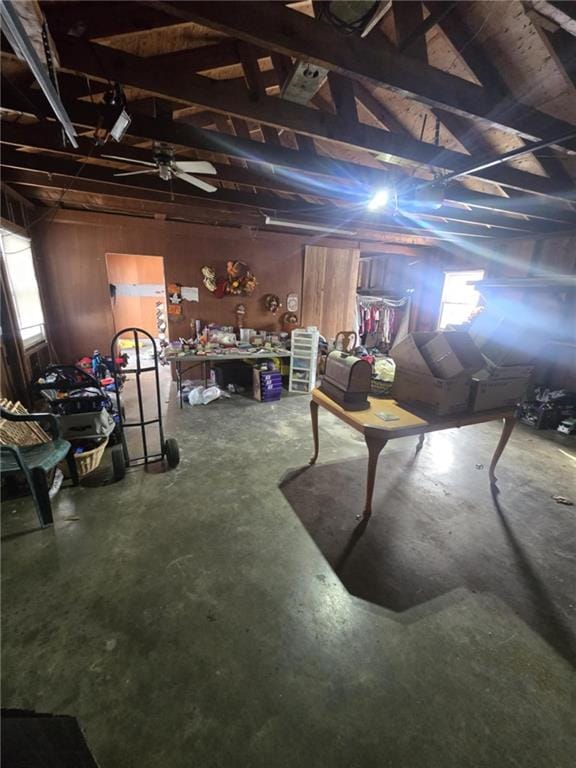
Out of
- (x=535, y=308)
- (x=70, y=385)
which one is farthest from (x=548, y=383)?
(x=70, y=385)

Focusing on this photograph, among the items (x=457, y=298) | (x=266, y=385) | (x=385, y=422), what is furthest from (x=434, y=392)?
(x=457, y=298)

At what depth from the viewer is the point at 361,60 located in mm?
1491

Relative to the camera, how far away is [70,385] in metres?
3.14

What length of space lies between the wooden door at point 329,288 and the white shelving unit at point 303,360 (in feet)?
3.77

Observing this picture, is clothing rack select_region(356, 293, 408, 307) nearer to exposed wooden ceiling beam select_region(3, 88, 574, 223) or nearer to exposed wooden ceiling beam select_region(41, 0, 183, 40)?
exposed wooden ceiling beam select_region(3, 88, 574, 223)

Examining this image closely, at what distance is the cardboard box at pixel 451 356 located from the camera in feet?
7.48

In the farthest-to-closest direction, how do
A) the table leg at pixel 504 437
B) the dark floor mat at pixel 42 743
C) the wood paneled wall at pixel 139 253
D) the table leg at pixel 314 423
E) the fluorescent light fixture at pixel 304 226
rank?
the wood paneled wall at pixel 139 253 → the fluorescent light fixture at pixel 304 226 → the table leg at pixel 314 423 → the table leg at pixel 504 437 → the dark floor mat at pixel 42 743

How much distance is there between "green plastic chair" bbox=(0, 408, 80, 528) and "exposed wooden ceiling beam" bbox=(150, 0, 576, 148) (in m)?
2.58

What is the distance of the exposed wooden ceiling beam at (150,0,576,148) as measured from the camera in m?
1.26

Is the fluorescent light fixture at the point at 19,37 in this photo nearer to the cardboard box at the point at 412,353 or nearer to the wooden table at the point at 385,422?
the wooden table at the point at 385,422

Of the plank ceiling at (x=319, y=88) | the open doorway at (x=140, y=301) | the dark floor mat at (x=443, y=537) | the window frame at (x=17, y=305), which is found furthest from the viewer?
the open doorway at (x=140, y=301)

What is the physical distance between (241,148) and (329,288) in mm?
4209

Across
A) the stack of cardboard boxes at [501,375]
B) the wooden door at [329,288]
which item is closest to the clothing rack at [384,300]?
the wooden door at [329,288]

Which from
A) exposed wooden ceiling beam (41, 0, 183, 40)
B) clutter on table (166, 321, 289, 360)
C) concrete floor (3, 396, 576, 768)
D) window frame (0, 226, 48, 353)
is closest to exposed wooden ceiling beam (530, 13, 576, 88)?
exposed wooden ceiling beam (41, 0, 183, 40)
